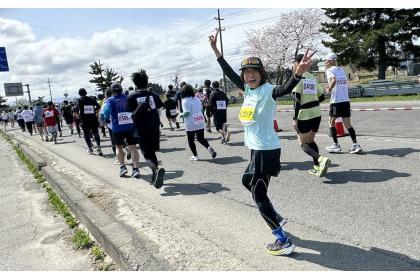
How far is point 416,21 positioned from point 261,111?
31935 millimetres

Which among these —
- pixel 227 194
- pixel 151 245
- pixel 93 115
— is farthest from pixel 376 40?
pixel 151 245

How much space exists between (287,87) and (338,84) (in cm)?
462

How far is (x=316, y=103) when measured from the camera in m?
5.81

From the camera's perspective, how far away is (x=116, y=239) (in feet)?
12.0

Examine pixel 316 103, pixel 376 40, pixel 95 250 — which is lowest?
pixel 95 250

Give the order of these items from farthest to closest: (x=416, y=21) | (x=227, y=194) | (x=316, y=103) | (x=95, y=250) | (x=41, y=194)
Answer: (x=416, y=21)
(x=41, y=194)
(x=316, y=103)
(x=227, y=194)
(x=95, y=250)

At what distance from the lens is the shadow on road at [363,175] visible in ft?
17.6

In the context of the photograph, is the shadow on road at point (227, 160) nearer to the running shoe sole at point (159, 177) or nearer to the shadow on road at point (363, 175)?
the running shoe sole at point (159, 177)

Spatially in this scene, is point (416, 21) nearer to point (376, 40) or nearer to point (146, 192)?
point (376, 40)

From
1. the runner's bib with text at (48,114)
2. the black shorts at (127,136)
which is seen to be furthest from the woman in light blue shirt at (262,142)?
the runner's bib with text at (48,114)

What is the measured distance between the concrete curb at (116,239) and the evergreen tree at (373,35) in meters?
30.0

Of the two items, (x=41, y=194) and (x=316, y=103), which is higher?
(x=316, y=103)

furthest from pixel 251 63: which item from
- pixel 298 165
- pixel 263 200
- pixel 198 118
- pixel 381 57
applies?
pixel 381 57

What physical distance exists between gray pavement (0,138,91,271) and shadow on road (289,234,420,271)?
219 centimetres
